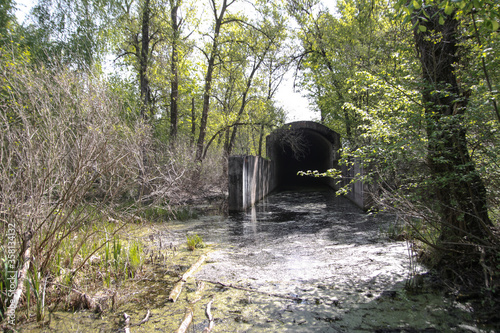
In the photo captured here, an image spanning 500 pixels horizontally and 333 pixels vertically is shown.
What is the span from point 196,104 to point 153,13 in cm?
949

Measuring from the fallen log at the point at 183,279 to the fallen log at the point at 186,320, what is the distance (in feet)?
1.12

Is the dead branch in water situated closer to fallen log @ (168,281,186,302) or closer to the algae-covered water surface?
the algae-covered water surface

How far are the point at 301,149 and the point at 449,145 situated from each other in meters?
16.4

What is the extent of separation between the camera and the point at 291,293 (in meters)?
3.80

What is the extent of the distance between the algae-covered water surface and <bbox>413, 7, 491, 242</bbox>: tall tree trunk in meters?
0.82

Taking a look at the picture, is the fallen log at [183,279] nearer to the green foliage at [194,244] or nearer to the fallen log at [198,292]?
the fallen log at [198,292]

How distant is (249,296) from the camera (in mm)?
3736

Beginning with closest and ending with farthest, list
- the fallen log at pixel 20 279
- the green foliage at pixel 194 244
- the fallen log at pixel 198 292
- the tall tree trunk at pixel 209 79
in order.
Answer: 1. the fallen log at pixel 20 279
2. the fallen log at pixel 198 292
3. the green foliage at pixel 194 244
4. the tall tree trunk at pixel 209 79

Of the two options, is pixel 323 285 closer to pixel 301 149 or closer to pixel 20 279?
pixel 20 279

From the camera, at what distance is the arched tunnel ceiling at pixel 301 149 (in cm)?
1681

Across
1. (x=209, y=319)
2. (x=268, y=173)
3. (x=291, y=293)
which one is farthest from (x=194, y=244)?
(x=268, y=173)

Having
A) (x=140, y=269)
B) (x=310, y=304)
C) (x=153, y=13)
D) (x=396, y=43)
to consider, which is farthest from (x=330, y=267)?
(x=153, y=13)

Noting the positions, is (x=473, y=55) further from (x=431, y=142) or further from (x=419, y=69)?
(x=431, y=142)

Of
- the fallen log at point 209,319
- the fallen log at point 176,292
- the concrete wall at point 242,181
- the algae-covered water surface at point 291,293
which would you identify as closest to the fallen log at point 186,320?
the algae-covered water surface at point 291,293
